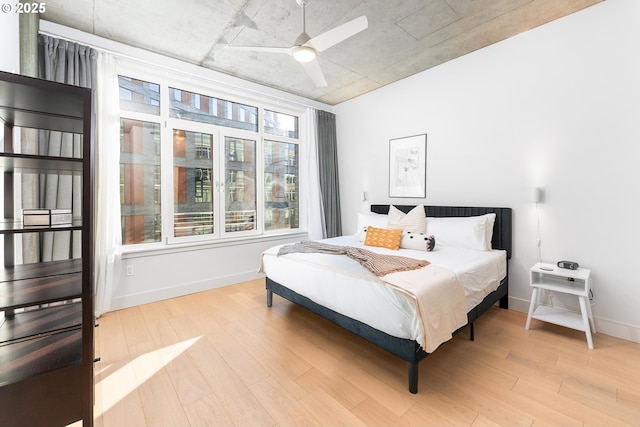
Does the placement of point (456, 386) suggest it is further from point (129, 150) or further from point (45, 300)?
point (129, 150)

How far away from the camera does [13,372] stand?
3.88 feet

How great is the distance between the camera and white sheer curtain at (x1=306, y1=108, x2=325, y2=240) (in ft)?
15.6

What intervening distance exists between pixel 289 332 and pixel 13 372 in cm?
179

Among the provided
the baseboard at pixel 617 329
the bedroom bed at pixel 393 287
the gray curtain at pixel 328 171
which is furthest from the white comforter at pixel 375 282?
the gray curtain at pixel 328 171

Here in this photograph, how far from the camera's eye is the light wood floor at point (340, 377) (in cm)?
160

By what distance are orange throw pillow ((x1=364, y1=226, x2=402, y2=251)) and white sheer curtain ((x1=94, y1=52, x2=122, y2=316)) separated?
112 inches

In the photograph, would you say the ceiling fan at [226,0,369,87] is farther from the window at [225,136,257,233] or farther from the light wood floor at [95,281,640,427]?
the light wood floor at [95,281,640,427]

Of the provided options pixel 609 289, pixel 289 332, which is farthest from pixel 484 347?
pixel 289 332

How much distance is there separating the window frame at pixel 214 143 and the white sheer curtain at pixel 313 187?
0.10 m

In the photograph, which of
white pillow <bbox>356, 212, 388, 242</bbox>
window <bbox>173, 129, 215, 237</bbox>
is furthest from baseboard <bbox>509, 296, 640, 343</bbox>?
window <bbox>173, 129, 215, 237</bbox>

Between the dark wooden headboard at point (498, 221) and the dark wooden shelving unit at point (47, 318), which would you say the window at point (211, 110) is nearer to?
the dark wooden shelving unit at point (47, 318)

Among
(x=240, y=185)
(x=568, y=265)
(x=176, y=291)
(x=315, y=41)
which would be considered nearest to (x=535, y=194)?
(x=568, y=265)

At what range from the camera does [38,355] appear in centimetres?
130

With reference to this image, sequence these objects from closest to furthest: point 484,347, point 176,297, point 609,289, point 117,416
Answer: point 117,416 < point 484,347 < point 609,289 < point 176,297
